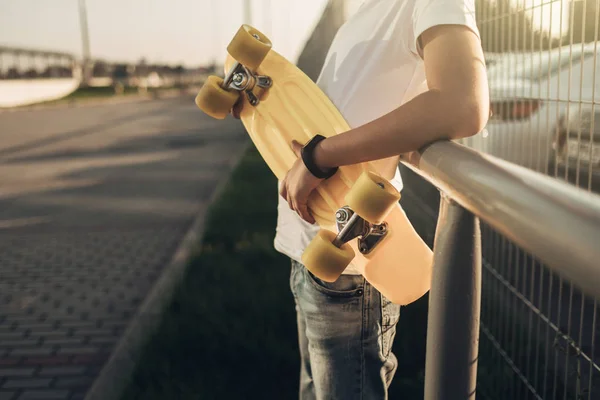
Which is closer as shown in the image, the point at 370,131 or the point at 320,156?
the point at 370,131

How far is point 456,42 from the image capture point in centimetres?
124

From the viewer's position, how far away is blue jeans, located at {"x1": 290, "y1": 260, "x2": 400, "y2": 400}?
160 centimetres

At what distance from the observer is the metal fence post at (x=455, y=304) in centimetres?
113

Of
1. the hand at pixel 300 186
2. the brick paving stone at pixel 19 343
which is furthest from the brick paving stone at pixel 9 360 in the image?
the hand at pixel 300 186

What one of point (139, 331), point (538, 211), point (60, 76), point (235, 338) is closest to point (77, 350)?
point (139, 331)

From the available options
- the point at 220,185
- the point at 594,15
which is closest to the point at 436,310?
the point at 594,15

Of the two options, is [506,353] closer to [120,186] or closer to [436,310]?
[436,310]

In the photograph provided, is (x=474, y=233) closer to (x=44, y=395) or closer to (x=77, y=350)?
(x=44, y=395)

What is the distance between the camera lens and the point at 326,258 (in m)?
1.37

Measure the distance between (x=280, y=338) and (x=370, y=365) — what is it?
2207 millimetres

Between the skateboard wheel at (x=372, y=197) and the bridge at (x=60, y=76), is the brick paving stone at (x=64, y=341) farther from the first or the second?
the bridge at (x=60, y=76)

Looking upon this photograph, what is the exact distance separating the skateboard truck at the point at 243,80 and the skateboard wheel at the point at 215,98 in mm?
24

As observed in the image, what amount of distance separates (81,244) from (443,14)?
5423 mm

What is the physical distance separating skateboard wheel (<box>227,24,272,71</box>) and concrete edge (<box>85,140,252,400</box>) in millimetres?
2040
